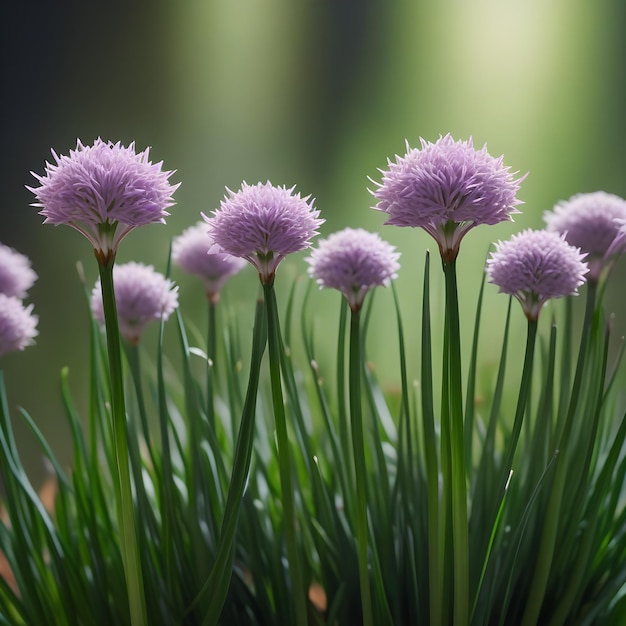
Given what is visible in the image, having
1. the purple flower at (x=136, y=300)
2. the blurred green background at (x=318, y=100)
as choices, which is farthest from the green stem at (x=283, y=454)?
the blurred green background at (x=318, y=100)

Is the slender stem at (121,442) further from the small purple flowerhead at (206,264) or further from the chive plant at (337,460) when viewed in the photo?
the small purple flowerhead at (206,264)

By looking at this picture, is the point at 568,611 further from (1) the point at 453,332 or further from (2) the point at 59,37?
(2) the point at 59,37

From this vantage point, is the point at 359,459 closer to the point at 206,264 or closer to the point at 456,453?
the point at 456,453

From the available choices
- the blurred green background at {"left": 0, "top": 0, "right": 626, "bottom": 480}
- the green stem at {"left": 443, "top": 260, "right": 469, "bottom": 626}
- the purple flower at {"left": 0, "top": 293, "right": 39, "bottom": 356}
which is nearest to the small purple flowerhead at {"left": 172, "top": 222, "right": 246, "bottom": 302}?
the purple flower at {"left": 0, "top": 293, "right": 39, "bottom": 356}

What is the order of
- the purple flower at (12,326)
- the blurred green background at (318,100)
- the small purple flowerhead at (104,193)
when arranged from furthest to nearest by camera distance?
the blurred green background at (318,100) → the purple flower at (12,326) → the small purple flowerhead at (104,193)

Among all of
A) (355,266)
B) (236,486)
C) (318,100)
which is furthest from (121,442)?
(318,100)

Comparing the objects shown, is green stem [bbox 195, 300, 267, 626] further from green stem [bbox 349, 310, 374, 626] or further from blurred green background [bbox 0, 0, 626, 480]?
blurred green background [bbox 0, 0, 626, 480]
